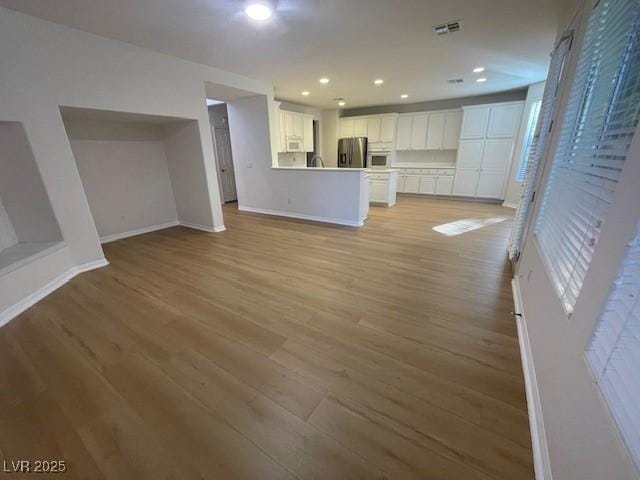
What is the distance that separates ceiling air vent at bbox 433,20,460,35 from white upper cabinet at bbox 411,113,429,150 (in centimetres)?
467

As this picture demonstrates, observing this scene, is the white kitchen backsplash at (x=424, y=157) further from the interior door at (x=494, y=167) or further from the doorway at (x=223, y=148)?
the doorway at (x=223, y=148)

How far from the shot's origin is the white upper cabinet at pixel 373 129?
7.64m

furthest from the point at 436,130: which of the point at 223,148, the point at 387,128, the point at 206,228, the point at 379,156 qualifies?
the point at 206,228

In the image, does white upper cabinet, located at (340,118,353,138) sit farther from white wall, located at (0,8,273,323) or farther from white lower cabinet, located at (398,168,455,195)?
white wall, located at (0,8,273,323)

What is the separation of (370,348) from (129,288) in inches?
99.7

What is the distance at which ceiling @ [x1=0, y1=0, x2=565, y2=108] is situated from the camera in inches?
91.6

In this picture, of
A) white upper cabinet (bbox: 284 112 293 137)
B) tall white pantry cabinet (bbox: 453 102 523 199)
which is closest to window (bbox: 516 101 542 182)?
tall white pantry cabinet (bbox: 453 102 523 199)

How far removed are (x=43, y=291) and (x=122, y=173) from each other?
7.89 ft

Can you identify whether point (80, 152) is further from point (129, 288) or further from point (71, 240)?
point (129, 288)

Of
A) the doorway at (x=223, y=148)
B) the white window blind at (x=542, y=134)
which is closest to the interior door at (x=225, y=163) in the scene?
the doorway at (x=223, y=148)

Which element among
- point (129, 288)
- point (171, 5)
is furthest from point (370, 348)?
point (171, 5)

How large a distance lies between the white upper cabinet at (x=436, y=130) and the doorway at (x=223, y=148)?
18.4 ft

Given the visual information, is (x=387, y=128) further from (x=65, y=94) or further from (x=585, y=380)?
(x=585, y=380)

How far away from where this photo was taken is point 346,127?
809 centimetres
